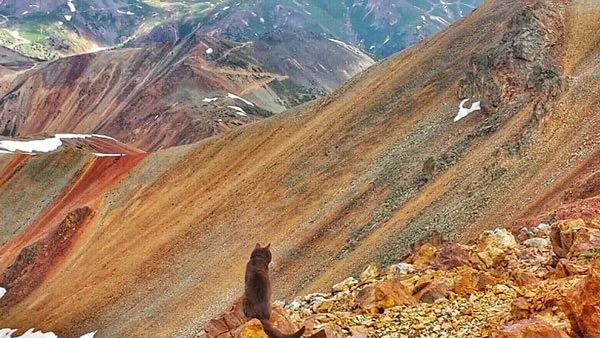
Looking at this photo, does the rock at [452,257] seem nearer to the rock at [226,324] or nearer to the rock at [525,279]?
the rock at [525,279]

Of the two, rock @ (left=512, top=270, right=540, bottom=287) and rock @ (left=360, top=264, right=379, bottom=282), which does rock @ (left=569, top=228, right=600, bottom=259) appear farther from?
rock @ (left=360, top=264, right=379, bottom=282)

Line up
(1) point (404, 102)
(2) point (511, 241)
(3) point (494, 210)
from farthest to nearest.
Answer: (1) point (404, 102)
(3) point (494, 210)
(2) point (511, 241)

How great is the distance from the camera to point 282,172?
5222 cm

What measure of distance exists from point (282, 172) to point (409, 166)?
13.1 meters

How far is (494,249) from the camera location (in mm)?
18828

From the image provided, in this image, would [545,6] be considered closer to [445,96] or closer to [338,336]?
[445,96]

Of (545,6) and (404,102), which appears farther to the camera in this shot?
(404,102)

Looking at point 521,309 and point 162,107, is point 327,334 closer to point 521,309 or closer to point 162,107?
point 521,309

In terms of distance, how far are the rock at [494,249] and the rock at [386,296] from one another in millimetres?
2836

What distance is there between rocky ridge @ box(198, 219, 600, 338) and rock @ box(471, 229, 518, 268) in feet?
0.09

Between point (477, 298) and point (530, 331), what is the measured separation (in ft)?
13.1

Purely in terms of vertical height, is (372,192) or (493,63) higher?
(493,63)

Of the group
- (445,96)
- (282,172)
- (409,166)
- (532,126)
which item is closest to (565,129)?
(532,126)

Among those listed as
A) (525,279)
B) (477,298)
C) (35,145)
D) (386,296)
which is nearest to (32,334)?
(386,296)
